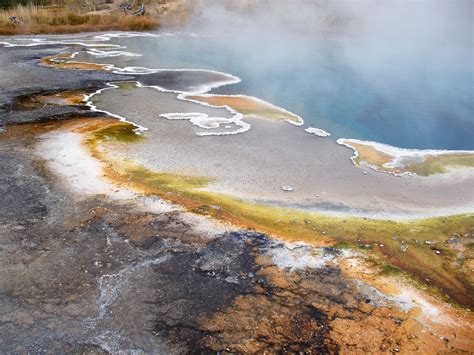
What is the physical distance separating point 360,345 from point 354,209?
2.22m

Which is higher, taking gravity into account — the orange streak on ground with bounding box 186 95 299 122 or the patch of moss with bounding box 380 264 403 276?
the orange streak on ground with bounding box 186 95 299 122

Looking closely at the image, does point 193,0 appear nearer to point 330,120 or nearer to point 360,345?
point 330,120

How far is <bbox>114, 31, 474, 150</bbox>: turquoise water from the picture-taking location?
8.75 metres

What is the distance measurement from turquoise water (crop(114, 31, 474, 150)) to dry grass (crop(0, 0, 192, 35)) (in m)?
2.88

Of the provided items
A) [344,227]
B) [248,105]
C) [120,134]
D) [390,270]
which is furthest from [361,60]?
[390,270]

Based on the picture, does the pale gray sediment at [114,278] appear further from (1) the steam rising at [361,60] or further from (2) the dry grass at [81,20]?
(2) the dry grass at [81,20]

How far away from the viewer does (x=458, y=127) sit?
8945 millimetres

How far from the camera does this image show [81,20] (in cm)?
2008

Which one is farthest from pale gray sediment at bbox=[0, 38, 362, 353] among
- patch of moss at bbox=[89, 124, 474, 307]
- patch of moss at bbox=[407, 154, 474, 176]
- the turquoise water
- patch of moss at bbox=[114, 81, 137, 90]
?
patch of moss at bbox=[114, 81, 137, 90]

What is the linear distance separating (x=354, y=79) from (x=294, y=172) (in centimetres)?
720

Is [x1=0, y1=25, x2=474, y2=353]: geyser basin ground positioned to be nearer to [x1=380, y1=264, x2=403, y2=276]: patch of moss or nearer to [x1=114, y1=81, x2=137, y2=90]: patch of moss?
[x1=380, y1=264, x2=403, y2=276]: patch of moss

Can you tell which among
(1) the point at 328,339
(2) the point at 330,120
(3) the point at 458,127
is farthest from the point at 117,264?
(3) the point at 458,127

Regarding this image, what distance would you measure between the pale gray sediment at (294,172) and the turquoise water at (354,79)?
4.18ft

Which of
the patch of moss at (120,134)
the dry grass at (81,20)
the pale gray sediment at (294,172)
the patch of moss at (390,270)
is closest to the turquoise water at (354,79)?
the pale gray sediment at (294,172)
